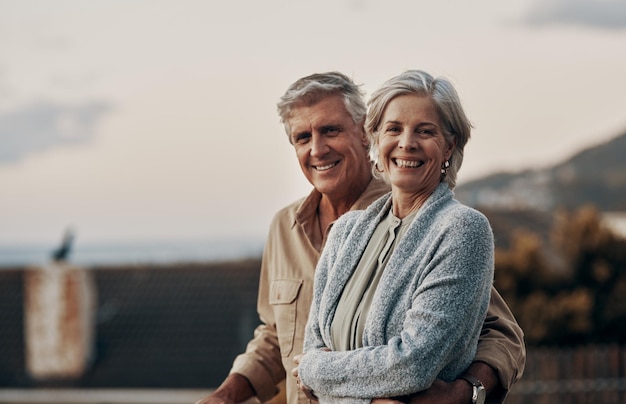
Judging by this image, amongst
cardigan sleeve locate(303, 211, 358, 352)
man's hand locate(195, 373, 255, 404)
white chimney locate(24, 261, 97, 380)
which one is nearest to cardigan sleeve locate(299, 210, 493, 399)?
cardigan sleeve locate(303, 211, 358, 352)

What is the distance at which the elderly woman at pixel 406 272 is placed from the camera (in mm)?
1974

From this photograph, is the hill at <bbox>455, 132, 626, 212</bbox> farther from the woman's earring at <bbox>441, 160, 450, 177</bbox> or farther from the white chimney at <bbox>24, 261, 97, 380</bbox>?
the woman's earring at <bbox>441, 160, 450, 177</bbox>

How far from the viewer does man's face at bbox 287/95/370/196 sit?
2695 millimetres

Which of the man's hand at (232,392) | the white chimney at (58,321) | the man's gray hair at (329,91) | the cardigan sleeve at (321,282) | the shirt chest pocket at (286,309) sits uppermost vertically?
the man's gray hair at (329,91)

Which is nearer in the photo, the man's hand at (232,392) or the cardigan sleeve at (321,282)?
the cardigan sleeve at (321,282)

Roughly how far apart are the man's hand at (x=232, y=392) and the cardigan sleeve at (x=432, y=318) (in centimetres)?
79

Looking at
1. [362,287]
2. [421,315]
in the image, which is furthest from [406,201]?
[421,315]

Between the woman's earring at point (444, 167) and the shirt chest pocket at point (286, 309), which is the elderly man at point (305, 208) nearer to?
the shirt chest pocket at point (286, 309)

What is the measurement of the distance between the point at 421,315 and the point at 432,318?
23 mm

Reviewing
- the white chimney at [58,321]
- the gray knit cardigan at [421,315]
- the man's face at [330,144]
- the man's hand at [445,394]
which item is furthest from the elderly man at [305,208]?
the white chimney at [58,321]

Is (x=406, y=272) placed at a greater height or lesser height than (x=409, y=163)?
lesser

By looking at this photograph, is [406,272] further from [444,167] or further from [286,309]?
[286,309]

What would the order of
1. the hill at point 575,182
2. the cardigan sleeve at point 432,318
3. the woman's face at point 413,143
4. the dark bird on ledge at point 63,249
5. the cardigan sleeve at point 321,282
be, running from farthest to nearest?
the hill at point 575,182, the dark bird on ledge at point 63,249, the cardigan sleeve at point 321,282, the woman's face at point 413,143, the cardigan sleeve at point 432,318

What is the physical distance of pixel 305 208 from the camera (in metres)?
2.90
